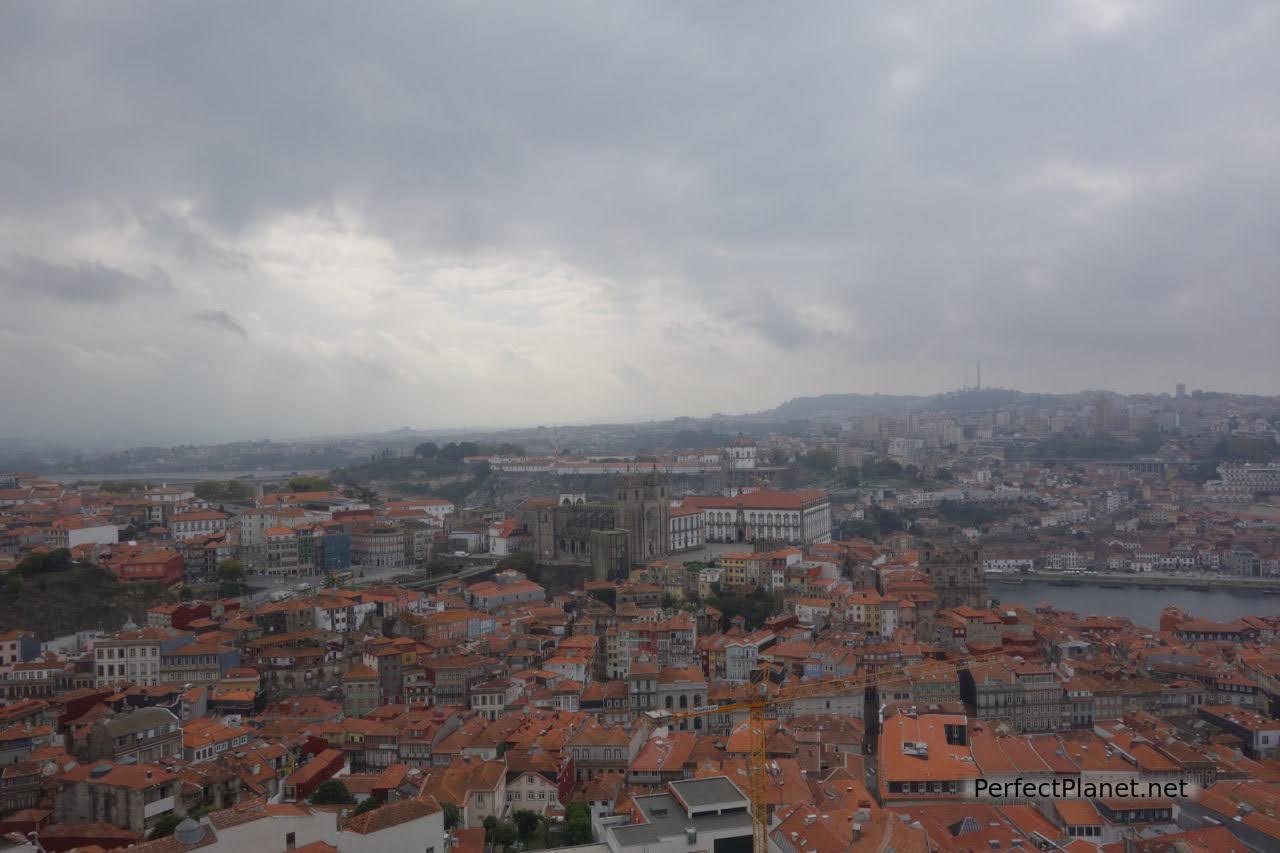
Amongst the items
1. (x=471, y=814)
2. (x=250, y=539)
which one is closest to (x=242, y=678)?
(x=471, y=814)

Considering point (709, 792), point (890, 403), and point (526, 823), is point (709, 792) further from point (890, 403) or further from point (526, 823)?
point (890, 403)

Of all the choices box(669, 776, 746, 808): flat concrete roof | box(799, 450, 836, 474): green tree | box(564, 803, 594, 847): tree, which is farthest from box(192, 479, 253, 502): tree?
box(799, 450, 836, 474): green tree

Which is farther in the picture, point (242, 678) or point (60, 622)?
point (60, 622)

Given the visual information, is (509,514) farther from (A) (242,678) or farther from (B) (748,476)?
(A) (242,678)

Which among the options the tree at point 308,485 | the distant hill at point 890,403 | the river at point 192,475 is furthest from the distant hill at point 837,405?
the tree at point 308,485

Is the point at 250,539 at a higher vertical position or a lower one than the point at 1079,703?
higher

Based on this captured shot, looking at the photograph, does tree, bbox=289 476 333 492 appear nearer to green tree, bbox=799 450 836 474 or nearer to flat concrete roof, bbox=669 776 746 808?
green tree, bbox=799 450 836 474
